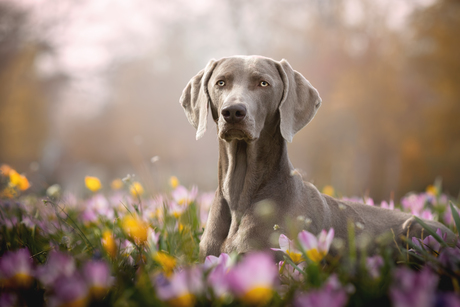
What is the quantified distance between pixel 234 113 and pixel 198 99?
70cm

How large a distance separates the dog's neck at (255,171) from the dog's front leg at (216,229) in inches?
2.4

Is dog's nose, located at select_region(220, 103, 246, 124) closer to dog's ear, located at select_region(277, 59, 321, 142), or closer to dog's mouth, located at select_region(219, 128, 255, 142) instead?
dog's mouth, located at select_region(219, 128, 255, 142)

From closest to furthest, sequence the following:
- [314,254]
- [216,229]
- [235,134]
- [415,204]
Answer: [314,254]
[235,134]
[216,229]
[415,204]

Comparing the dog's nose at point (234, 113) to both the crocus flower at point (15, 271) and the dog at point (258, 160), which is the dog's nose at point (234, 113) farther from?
the crocus flower at point (15, 271)

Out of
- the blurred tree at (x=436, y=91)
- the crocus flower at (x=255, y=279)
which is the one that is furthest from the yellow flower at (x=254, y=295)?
the blurred tree at (x=436, y=91)

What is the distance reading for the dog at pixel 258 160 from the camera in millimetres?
2678

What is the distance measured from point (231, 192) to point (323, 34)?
492 inches

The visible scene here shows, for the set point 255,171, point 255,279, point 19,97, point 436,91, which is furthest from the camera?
point 19,97

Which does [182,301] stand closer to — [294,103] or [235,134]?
[235,134]

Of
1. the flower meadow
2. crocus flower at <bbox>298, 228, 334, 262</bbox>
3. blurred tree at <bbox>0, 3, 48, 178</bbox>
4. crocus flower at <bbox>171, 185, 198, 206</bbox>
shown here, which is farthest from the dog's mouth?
blurred tree at <bbox>0, 3, 48, 178</bbox>

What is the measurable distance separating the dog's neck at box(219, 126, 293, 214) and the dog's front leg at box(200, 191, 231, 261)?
62 millimetres

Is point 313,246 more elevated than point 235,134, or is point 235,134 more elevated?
point 235,134

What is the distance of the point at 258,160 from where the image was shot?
2.98 meters

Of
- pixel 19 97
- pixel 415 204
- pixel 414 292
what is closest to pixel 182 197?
pixel 414 292
